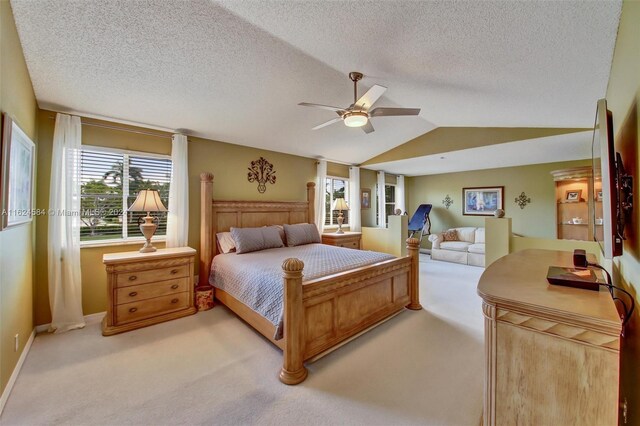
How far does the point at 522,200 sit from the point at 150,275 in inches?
292

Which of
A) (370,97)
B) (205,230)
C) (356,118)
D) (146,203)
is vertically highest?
(370,97)

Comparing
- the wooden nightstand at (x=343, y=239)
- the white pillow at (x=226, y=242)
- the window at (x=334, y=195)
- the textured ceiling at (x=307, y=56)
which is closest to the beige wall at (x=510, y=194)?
the window at (x=334, y=195)

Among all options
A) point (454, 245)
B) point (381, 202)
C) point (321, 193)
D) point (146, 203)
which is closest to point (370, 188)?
point (381, 202)

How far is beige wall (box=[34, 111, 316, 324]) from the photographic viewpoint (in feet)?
9.40

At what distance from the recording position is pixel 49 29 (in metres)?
1.98

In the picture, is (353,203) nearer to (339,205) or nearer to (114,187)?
(339,205)

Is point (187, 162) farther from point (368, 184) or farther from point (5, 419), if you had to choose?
point (368, 184)

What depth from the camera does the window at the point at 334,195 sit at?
5.90 metres

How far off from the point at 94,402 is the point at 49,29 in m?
2.77

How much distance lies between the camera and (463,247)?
6102 millimetres

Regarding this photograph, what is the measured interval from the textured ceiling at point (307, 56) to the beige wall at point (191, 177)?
30 cm

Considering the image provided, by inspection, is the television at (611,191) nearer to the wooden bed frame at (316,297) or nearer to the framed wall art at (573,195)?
the wooden bed frame at (316,297)

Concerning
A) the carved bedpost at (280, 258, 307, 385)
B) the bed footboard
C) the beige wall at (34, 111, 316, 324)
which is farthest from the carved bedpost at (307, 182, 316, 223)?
the carved bedpost at (280, 258, 307, 385)

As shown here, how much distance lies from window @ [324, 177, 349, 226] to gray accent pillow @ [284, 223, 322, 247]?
1162mm
